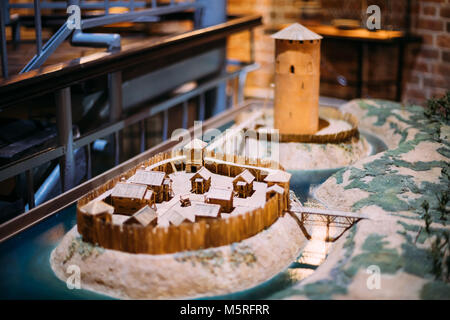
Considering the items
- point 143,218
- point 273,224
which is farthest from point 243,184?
point 143,218

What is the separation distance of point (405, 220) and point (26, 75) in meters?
6.30

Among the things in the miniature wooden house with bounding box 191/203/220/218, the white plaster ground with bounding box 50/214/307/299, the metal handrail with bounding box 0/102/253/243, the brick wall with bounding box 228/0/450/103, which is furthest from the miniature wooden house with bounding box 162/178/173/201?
the brick wall with bounding box 228/0/450/103

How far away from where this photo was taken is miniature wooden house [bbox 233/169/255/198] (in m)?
9.98

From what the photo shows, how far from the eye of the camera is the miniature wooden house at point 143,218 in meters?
8.52

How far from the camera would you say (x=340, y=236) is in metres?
9.63

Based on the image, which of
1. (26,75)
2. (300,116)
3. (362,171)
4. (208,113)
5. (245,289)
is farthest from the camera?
(208,113)

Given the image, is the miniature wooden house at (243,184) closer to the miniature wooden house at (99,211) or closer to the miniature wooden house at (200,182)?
the miniature wooden house at (200,182)

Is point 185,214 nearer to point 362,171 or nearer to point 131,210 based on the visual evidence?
point 131,210

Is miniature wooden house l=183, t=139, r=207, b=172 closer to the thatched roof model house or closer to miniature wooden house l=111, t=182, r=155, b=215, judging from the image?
the thatched roof model house

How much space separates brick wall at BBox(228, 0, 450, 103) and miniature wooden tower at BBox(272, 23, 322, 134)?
6105 mm

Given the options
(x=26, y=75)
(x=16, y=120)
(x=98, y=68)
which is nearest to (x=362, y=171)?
(x=98, y=68)

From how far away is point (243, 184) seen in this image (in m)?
9.95

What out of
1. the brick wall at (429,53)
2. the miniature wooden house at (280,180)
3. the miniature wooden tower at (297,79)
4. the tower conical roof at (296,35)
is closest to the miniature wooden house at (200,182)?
the miniature wooden house at (280,180)

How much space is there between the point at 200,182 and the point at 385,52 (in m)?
10.9
